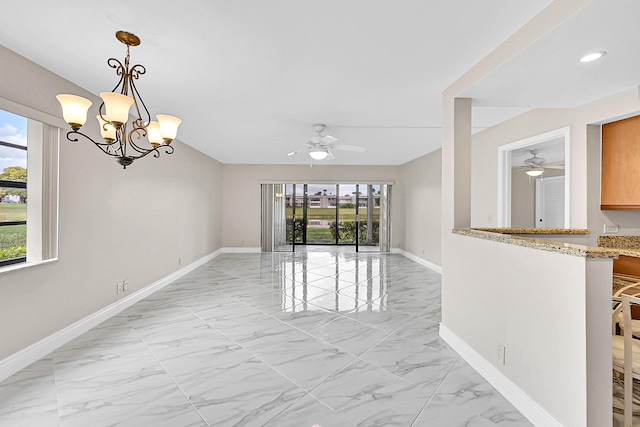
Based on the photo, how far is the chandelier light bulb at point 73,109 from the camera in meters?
1.84

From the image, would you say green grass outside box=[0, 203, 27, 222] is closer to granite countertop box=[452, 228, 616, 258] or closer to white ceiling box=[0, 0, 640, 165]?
white ceiling box=[0, 0, 640, 165]

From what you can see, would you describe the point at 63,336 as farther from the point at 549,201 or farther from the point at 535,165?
the point at 549,201

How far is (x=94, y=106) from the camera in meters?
3.16

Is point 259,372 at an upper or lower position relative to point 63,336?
lower

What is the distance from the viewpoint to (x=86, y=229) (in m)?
3.06

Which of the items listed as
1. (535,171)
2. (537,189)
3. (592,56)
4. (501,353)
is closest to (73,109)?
(501,353)

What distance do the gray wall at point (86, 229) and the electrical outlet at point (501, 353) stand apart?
360cm

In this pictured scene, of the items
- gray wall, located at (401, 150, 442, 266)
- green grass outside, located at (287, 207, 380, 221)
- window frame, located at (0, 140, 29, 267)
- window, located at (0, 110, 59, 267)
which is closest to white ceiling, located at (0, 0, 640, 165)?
window, located at (0, 110, 59, 267)

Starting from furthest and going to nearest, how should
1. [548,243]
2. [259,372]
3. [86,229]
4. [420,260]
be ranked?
1. [420,260]
2. [86,229]
3. [259,372]
4. [548,243]

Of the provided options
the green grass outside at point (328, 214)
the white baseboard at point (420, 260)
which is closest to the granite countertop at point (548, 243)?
the white baseboard at point (420, 260)

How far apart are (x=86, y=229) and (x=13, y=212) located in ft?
2.11

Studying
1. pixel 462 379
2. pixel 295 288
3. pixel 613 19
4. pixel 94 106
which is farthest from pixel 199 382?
pixel 613 19

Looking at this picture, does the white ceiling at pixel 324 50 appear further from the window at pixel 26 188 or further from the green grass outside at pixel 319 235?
the green grass outside at pixel 319 235

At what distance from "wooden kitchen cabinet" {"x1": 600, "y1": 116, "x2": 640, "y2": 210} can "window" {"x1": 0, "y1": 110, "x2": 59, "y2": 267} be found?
5.13 metres
